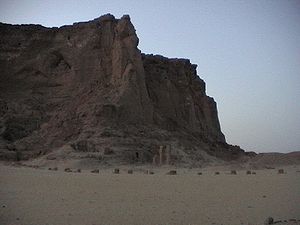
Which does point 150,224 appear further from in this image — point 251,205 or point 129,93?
point 129,93

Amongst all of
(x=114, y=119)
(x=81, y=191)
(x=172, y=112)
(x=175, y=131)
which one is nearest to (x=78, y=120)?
(x=114, y=119)

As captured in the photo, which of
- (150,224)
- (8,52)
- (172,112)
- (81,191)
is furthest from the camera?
(172,112)

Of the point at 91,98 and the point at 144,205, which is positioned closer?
the point at 144,205

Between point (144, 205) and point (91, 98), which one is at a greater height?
point (91, 98)

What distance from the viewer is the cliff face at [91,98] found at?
3947cm

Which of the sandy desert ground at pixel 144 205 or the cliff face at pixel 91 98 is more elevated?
the cliff face at pixel 91 98

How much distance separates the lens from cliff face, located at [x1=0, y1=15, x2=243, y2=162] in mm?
39469

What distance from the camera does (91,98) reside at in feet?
147

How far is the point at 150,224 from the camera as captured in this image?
8266 mm

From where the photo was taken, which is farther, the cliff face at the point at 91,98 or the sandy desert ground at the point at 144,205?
the cliff face at the point at 91,98

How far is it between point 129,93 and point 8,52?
17853 mm

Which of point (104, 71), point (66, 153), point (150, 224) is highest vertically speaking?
point (104, 71)

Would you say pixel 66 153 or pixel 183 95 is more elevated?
pixel 183 95

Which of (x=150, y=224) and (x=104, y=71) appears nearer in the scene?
(x=150, y=224)
